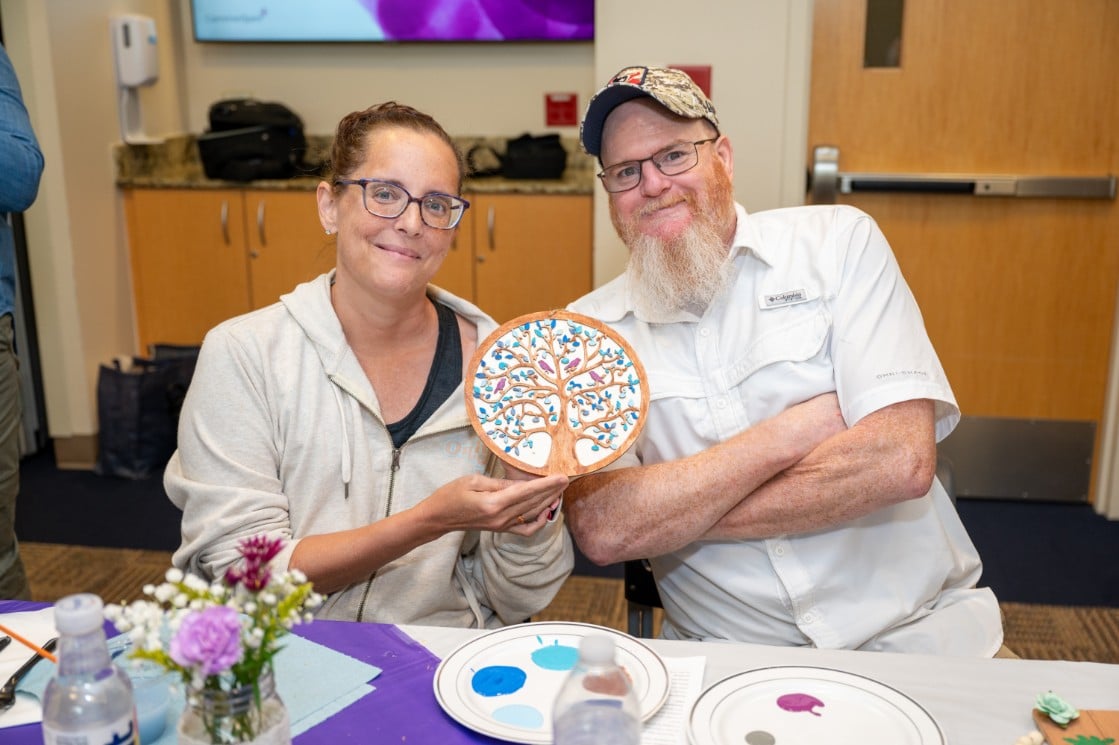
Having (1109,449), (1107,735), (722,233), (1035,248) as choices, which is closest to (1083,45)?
(1035,248)

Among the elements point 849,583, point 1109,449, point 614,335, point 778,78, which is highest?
point 778,78

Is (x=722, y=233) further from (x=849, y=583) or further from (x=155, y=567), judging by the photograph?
(x=155, y=567)

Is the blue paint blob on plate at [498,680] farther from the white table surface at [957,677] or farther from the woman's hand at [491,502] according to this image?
the woman's hand at [491,502]

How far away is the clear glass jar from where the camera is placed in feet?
2.87

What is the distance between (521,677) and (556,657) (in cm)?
6

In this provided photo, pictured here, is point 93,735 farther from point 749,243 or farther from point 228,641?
point 749,243

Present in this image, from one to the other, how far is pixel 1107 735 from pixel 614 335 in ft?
2.74

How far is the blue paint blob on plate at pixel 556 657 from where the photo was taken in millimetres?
1266

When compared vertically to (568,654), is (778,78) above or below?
above

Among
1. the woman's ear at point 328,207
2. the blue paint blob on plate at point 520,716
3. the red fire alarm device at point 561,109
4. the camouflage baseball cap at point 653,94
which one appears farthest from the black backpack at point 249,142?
the blue paint blob on plate at point 520,716

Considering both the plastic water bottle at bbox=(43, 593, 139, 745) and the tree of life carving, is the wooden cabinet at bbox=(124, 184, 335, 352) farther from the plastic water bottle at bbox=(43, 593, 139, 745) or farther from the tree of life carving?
the plastic water bottle at bbox=(43, 593, 139, 745)

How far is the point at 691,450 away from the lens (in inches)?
68.9


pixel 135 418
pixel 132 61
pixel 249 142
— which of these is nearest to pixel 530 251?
pixel 249 142

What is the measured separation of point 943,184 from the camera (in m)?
3.64
